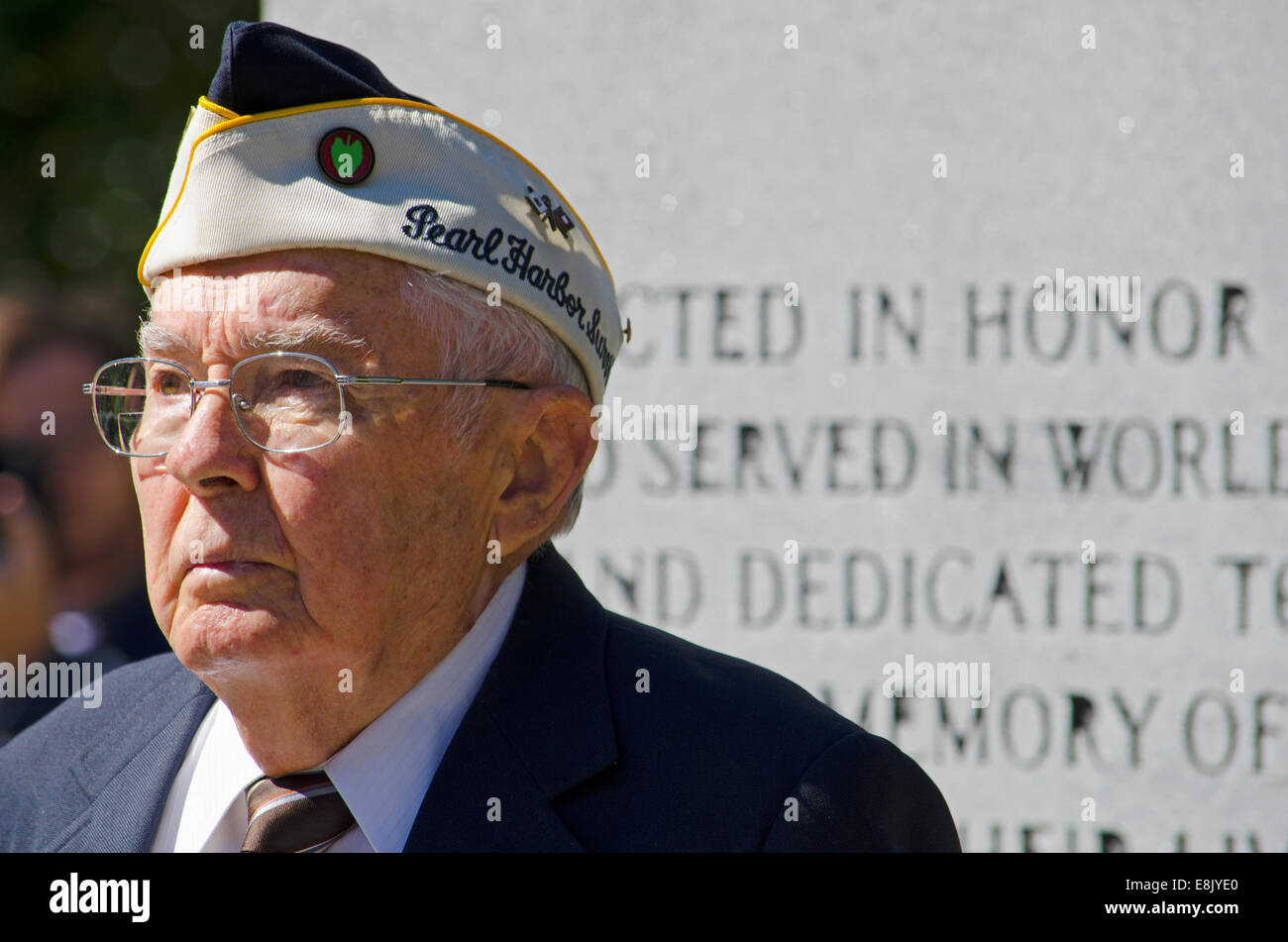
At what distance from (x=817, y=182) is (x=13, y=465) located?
2.59 m

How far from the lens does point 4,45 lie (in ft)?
19.1

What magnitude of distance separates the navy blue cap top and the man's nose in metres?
0.51

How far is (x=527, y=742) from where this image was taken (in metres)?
1.97

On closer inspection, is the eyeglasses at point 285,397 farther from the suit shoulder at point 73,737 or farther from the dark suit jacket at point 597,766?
the suit shoulder at point 73,737

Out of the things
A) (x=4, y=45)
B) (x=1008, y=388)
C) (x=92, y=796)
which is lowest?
(x=92, y=796)

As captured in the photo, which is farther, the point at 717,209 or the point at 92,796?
the point at 717,209

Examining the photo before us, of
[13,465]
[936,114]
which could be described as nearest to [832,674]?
[936,114]

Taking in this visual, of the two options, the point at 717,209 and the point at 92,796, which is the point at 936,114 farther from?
the point at 92,796

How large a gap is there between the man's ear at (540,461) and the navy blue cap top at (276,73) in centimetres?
60

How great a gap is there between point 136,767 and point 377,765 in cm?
51
